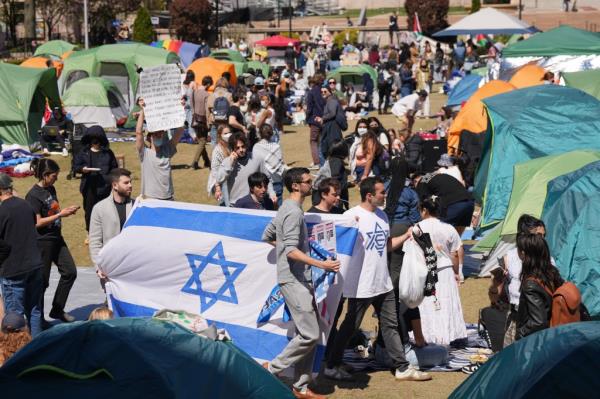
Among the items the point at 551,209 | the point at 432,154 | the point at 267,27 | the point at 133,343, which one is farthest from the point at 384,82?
the point at 267,27

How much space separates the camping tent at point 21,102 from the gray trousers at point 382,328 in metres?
14.7

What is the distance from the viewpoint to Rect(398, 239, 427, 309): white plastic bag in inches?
351

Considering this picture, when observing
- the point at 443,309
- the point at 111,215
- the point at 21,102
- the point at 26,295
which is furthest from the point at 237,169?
the point at 21,102

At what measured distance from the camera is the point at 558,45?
25156 mm

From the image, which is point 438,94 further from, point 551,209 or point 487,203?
point 551,209

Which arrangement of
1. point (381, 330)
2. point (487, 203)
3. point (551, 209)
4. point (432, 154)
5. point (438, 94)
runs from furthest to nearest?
point (438, 94) < point (432, 154) < point (487, 203) < point (551, 209) < point (381, 330)

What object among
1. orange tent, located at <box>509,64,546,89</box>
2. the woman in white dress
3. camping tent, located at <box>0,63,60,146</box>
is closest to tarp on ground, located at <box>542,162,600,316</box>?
the woman in white dress

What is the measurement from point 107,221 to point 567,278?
14.0 ft

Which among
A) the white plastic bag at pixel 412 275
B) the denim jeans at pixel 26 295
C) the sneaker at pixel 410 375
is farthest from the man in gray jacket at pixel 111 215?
the sneaker at pixel 410 375

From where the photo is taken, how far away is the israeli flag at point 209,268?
28.5ft

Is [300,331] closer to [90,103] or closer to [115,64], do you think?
[90,103]

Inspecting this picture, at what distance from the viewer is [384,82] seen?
30250mm

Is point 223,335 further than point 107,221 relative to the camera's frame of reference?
No

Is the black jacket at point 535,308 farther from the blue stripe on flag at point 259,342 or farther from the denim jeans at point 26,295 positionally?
the denim jeans at point 26,295
